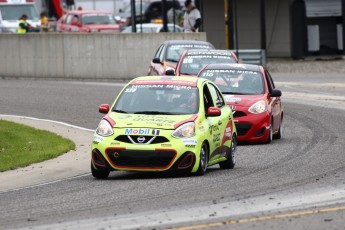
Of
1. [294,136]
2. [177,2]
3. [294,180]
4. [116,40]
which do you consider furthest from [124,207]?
[177,2]

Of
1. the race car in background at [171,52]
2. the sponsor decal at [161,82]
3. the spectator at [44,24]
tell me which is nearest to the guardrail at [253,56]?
the race car in background at [171,52]

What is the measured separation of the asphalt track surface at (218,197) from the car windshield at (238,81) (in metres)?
1.09

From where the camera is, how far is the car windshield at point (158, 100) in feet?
53.3

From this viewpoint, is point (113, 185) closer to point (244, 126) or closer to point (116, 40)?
point (244, 126)

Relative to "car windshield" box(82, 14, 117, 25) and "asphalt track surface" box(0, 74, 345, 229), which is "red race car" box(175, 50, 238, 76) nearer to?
"asphalt track surface" box(0, 74, 345, 229)

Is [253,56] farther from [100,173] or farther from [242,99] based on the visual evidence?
[100,173]

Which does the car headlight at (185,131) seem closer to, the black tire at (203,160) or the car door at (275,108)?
the black tire at (203,160)

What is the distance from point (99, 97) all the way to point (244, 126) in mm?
10886

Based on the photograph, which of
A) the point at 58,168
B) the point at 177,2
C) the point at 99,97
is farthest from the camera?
the point at 177,2

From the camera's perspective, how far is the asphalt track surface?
11.6 metres

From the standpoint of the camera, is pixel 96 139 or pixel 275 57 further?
pixel 275 57

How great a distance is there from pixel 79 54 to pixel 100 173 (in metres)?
23.6

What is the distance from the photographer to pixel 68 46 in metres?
39.2

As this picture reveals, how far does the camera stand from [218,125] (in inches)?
655
